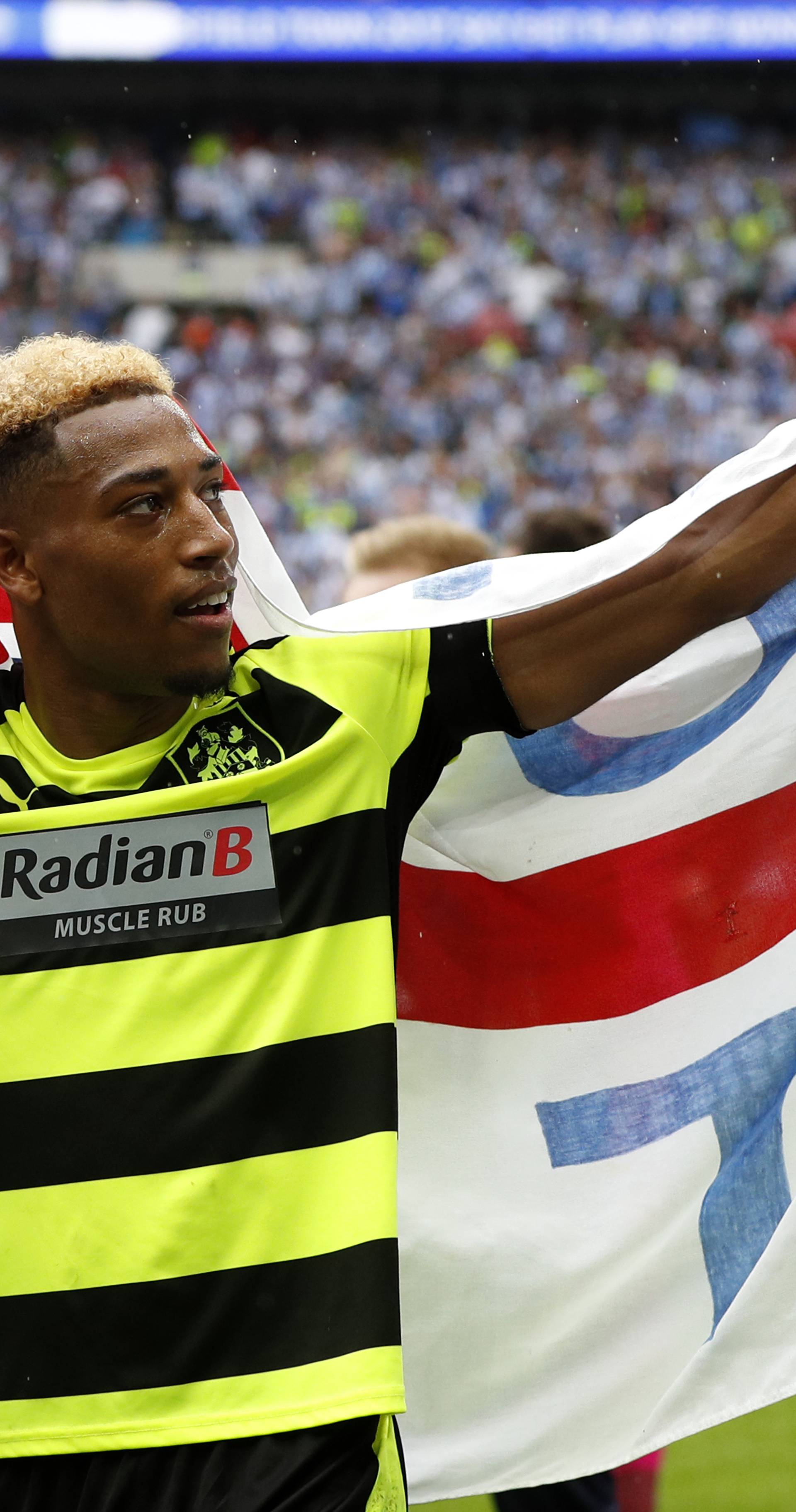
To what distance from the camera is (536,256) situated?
56.5 feet

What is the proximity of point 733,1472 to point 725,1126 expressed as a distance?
200 cm

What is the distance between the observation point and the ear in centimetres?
179

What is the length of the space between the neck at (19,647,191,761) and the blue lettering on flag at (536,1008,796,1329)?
73 cm

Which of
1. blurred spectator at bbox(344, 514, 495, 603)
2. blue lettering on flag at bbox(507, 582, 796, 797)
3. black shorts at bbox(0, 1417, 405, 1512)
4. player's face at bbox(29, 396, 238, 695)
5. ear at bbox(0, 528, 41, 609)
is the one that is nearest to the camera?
black shorts at bbox(0, 1417, 405, 1512)

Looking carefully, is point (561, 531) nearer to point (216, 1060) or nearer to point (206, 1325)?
point (216, 1060)

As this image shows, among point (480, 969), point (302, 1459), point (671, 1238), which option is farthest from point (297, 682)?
point (671, 1238)

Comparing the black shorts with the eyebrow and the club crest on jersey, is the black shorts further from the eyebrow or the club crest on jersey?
the eyebrow

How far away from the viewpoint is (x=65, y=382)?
5.71 ft

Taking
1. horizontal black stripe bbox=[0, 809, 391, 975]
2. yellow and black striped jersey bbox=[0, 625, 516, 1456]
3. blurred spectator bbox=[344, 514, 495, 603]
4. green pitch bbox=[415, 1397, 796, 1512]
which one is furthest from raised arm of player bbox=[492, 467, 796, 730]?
green pitch bbox=[415, 1397, 796, 1512]

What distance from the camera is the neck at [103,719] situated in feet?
5.76

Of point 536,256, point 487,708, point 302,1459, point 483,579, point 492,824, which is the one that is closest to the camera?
point 302,1459

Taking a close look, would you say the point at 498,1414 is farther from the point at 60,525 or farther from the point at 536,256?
the point at 536,256

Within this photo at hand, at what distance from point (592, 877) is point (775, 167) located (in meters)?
17.9

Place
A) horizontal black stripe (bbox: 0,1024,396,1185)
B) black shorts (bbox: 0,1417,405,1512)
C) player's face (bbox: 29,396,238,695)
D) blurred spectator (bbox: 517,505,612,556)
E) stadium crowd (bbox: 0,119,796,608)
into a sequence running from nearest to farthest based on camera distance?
black shorts (bbox: 0,1417,405,1512) < horizontal black stripe (bbox: 0,1024,396,1185) < player's face (bbox: 29,396,238,695) < blurred spectator (bbox: 517,505,612,556) < stadium crowd (bbox: 0,119,796,608)
